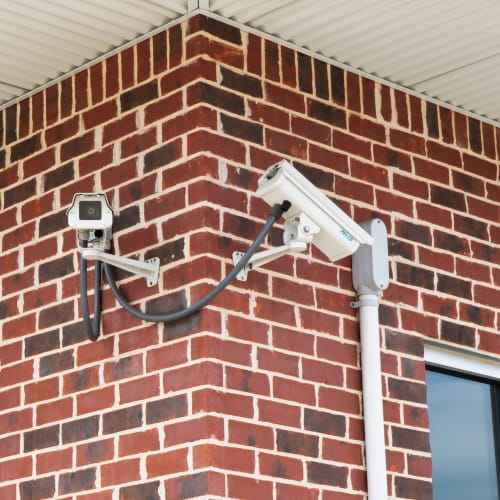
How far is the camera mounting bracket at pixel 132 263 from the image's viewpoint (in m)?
4.75

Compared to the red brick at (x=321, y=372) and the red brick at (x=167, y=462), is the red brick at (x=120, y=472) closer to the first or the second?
the red brick at (x=167, y=462)

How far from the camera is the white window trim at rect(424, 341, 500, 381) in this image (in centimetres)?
547

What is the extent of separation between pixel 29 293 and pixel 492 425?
6.80ft

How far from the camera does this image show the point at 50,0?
4.89 metres

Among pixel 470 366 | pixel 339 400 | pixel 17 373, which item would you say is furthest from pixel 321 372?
pixel 17 373

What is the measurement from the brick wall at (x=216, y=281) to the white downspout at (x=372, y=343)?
0.06m

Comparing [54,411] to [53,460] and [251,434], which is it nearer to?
[53,460]

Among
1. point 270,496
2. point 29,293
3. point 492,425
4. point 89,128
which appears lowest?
point 270,496

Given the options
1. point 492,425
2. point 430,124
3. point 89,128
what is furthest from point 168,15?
point 492,425

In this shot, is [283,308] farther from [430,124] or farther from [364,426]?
[430,124]

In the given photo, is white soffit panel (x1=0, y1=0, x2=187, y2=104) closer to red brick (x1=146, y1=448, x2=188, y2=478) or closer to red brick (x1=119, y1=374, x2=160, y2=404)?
red brick (x1=119, y1=374, x2=160, y2=404)

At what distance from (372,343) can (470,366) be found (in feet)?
2.45

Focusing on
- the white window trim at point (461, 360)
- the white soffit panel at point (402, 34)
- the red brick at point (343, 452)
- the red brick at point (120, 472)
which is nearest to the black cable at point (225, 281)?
the red brick at point (120, 472)

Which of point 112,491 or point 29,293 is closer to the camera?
point 112,491
